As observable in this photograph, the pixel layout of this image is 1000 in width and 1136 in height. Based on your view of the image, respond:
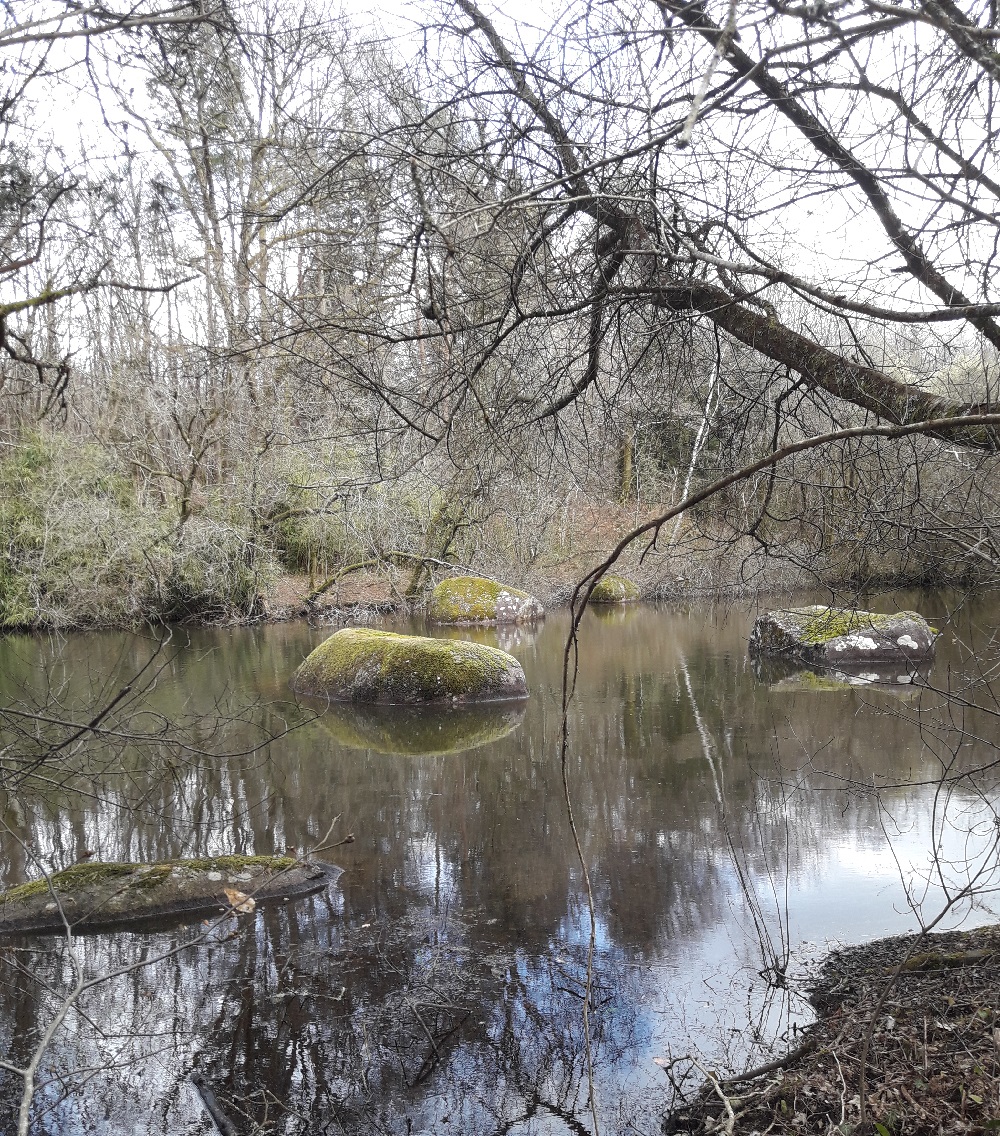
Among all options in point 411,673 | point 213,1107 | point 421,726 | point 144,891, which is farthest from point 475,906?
point 411,673

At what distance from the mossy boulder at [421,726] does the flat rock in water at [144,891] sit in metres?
3.83

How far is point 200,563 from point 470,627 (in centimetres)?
552

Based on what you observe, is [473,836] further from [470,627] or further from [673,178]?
[470,627]

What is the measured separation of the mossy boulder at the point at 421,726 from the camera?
1050 centimetres

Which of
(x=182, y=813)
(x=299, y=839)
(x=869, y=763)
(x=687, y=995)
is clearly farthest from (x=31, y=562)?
(x=687, y=995)

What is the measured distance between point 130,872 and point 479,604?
14.5 metres

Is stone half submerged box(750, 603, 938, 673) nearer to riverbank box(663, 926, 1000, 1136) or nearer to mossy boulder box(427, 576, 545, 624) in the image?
mossy boulder box(427, 576, 545, 624)

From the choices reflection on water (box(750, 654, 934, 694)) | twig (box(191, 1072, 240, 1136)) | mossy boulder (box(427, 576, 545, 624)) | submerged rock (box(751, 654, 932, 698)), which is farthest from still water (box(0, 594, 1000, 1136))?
mossy boulder (box(427, 576, 545, 624))

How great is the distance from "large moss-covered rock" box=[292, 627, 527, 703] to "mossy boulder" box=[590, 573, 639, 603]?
11.4 m

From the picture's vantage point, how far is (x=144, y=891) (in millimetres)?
6109

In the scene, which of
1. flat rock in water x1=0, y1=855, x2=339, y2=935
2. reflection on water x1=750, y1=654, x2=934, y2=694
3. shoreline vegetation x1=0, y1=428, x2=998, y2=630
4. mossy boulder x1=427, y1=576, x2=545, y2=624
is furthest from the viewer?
mossy boulder x1=427, y1=576, x2=545, y2=624

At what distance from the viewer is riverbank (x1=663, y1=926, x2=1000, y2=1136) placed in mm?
3000

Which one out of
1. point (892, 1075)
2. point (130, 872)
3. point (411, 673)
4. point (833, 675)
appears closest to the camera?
point (892, 1075)

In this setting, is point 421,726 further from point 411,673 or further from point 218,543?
point 218,543
